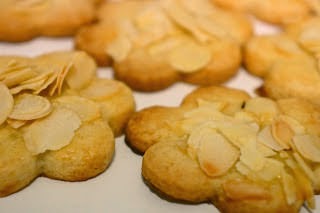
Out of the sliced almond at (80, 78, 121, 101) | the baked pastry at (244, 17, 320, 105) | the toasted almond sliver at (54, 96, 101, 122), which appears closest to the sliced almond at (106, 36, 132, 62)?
the sliced almond at (80, 78, 121, 101)

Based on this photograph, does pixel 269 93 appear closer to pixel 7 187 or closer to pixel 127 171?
pixel 127 171

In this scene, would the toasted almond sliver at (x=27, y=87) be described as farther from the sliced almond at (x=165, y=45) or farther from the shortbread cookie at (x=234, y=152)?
the sliced almond at (x=165, y=45)

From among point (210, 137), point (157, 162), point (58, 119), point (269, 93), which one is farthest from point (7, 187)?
point (269, 93)

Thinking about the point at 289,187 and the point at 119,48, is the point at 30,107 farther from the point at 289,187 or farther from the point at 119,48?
the point at 289,187

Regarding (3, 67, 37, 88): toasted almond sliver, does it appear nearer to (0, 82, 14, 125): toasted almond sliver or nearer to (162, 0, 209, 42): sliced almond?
(0, 82, 14, 125): toasted almond sliver

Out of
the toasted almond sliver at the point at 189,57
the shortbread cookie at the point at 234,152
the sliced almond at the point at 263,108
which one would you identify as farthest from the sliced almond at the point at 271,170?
the toasted almond sliver at the point at 189,57

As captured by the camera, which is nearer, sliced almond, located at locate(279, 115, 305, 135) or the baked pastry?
sliced almond, located at locate(279, 115, 305, 135)
